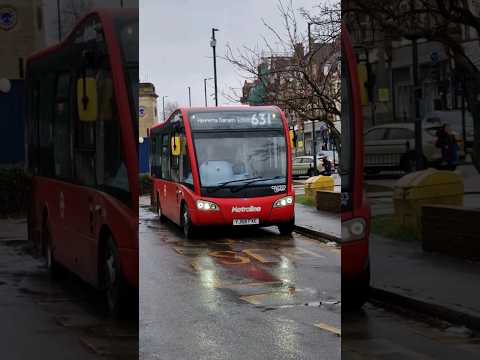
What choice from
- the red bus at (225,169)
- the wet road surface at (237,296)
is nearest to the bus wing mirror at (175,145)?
the red bus at (225,169)

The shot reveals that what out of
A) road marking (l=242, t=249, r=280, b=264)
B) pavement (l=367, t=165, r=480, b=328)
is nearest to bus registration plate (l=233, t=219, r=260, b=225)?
road marking (l=242, t=249, r=280, b=264)

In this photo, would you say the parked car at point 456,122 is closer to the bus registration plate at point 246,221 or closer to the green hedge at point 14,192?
the bus registration plate at point 246,221

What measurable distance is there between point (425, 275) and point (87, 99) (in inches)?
121

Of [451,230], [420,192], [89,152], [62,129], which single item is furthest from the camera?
[451,230]

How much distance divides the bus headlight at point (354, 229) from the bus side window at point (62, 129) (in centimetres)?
100

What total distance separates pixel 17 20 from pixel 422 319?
12.7 ft

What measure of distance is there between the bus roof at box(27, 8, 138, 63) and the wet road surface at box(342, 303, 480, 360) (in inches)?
59.3

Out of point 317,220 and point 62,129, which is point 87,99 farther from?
point 317,220

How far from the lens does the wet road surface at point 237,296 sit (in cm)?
252

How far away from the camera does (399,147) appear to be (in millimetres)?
3314

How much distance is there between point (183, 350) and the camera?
8.20 ft

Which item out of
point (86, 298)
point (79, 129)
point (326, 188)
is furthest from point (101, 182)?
point (326, 188)

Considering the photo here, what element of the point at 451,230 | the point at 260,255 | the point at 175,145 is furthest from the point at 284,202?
the point at 451,230

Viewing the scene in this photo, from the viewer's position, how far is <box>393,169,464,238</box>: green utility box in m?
3.49
